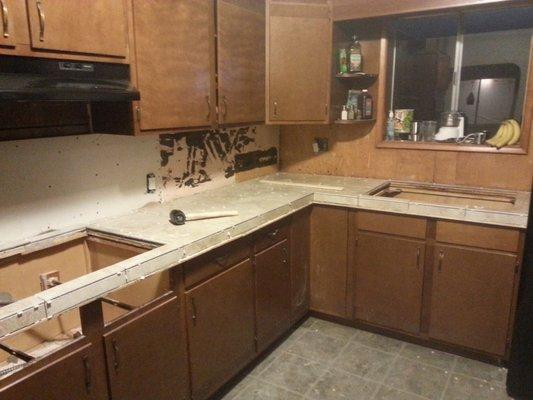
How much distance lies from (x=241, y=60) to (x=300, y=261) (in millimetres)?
1272

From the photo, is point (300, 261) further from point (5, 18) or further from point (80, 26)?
point (5, 18)

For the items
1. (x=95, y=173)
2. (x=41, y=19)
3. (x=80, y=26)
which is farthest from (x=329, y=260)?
(x=41, y=19)

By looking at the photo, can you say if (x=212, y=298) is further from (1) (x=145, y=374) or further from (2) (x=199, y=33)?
(2) (x=199, y=33)

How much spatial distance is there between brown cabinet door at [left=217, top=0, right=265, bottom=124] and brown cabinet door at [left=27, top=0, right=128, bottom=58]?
67 cm

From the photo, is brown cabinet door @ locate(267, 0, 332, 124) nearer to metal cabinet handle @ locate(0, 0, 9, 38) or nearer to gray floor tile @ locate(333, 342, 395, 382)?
gray floor tile @ locate(333, 342, 395, 382)

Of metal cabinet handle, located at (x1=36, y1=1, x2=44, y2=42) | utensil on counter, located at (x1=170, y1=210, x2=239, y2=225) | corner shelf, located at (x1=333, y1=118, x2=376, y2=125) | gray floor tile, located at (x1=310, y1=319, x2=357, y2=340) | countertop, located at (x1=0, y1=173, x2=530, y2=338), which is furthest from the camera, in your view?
corner shelf, located at (x1=333, y1=118, x2=376, y2=125)

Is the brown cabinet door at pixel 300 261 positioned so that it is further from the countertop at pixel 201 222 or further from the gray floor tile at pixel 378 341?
the gray floor tile at pixel 378 341

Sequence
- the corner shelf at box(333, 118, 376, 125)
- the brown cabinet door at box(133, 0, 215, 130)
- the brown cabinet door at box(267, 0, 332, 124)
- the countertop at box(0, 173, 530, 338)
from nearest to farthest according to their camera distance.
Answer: the countertop at box(0, 173, 530, 338) → the brown cabinet door at box(133, 0, 215, 130) → the brown cabinet door at box(267, 0, 332, 124) → the corner shelf at box(333, 118, 376, 125)

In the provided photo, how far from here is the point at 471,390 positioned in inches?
87.8

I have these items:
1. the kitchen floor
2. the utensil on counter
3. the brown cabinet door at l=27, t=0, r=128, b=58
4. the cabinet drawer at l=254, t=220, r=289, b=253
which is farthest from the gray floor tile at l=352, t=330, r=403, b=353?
the brown cabinet door at l=27, t=0, r=128, b=58

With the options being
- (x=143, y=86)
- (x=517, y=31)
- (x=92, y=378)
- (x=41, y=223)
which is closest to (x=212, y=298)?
(x=92, y=378)

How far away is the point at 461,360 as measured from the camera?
249cm

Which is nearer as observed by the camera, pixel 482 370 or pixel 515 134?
pixel 482 370

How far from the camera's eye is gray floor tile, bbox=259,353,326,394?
2295mm
